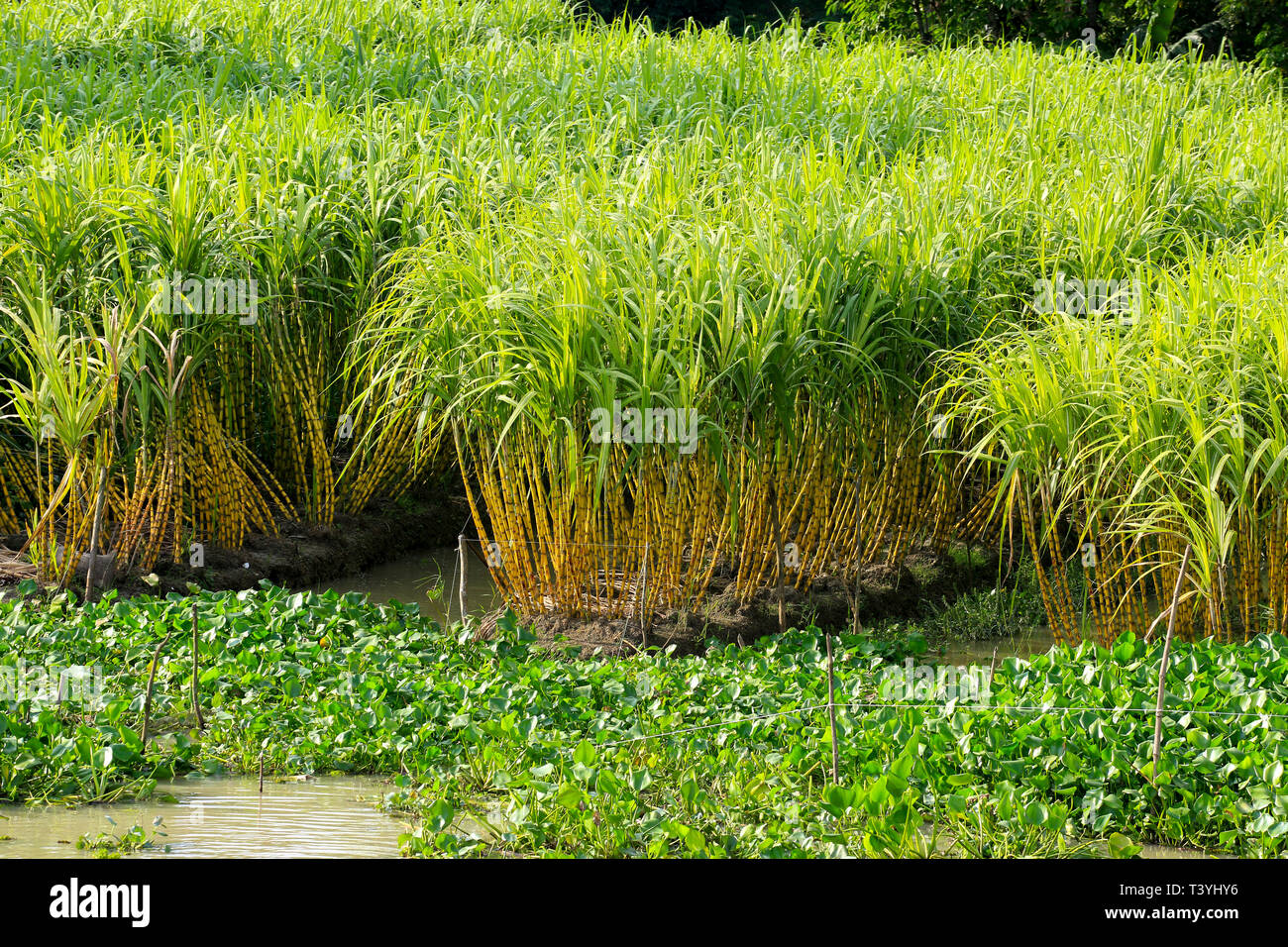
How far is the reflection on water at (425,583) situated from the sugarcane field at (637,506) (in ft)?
0.10

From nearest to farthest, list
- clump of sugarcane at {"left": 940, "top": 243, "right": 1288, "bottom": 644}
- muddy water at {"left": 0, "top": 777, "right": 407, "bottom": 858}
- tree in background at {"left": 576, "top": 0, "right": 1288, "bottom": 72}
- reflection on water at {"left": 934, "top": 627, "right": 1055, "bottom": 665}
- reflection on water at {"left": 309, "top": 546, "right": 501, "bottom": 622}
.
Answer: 1. muddy water at {"left": 0, "top": 777, "right": 407, "bottom": 858}
2. clump of sugarcane at {"left": 940, "top": 243, "right": 1288, "bottom": 644}
3. reflection on water at {"left": 934, "top": 627, "right": 1055, "bottom": 665}
4. reflection on water at {"left": 309, "top": 546, "right": 501, "bottom": 622}
5. tree in background at {"left": 576, "top": 0, "right": 1288, "bottom": 72}

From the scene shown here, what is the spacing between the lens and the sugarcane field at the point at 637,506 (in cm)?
316

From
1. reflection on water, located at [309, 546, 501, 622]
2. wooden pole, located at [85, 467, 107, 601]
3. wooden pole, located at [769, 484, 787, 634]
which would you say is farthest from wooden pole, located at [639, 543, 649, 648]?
wooden pole, located at [85, 467, 107, 601]

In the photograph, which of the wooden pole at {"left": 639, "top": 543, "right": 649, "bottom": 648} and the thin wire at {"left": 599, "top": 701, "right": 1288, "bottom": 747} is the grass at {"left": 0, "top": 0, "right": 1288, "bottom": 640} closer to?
→ the wooden pole at {"left": 639, "top": 543, "right": 649, "bottom": 648}

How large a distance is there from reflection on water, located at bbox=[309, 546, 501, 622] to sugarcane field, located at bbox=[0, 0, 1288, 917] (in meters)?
0.03

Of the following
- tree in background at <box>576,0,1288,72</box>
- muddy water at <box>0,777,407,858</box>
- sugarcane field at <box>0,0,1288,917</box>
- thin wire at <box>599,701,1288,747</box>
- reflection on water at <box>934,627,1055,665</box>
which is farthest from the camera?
tree in background at <box>576,0,1288,72</box>

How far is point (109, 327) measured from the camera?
486cm

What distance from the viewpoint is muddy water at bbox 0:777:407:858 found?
2.91m

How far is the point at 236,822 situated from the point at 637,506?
2.10m

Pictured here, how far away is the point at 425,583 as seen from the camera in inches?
233

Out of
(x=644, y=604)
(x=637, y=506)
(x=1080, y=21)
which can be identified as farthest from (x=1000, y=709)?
(x=1080, y=21)

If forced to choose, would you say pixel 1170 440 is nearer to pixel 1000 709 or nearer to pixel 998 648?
pixel 998 648

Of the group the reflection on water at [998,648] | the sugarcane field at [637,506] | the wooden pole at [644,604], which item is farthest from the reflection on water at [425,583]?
the reflection on water at [998,648]

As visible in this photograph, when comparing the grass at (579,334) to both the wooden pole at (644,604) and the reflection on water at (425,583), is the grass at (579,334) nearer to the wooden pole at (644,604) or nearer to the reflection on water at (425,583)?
the wooden pole at (644,604)
